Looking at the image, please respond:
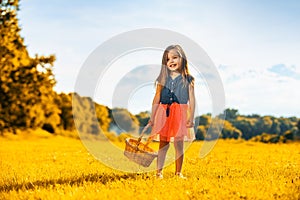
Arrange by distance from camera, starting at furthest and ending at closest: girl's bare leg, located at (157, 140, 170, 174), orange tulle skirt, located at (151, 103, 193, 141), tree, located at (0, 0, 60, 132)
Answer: tree, located at (0, 0, 60, 132), girl's bare leg, located at (157, 140, 170, 174), orange tulle skirt, located at (151, 103, 193, 141)

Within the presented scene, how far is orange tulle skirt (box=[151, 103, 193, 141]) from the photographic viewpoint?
834 centimetres

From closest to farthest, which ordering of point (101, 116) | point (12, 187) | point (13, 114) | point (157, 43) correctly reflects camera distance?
1. point (12, 187)
2. point (157, 43)
3. point (13, 114)
4. point (101, 116)

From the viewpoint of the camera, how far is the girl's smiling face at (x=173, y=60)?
8.50 meters

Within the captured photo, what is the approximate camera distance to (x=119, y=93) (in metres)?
9.47

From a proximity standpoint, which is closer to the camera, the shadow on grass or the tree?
the shadow on grass

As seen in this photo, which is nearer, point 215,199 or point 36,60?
point 215,199

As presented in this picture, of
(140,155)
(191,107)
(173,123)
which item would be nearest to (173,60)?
(191,107)

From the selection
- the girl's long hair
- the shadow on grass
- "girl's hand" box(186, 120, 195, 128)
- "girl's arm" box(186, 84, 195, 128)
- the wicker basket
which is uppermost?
the girl's long hair

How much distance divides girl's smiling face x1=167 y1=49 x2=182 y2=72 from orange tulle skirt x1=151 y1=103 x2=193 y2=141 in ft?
2.43

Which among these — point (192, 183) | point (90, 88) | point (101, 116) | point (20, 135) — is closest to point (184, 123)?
point (192, 183)

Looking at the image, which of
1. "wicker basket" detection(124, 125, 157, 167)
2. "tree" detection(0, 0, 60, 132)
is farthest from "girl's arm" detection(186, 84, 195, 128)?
"tree" detection(0, 0, 60, 132)

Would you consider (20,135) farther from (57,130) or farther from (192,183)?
(192,183)

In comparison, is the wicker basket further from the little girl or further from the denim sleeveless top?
the denim sleeveless top

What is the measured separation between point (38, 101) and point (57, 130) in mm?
9326
